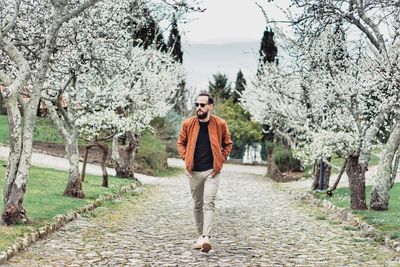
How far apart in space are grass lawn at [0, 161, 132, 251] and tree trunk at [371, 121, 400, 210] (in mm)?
7188

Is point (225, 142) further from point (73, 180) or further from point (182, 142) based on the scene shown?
point (73, 180)

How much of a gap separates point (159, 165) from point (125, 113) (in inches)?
412

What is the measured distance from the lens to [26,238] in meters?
9.66

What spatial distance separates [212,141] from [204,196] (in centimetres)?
84

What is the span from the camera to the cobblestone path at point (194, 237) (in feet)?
29.1

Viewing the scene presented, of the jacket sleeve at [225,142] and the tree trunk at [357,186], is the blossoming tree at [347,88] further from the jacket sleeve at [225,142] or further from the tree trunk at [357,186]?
the jacket sleeve at [225,142]

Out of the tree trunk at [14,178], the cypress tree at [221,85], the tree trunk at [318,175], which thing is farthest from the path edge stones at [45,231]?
the cypress tree at [221,85]

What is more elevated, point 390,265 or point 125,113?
point 125,113

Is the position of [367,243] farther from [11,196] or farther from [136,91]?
[136,91]

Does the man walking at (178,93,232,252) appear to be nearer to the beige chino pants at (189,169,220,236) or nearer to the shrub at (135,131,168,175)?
the beige chino pants at (189,169,220,236)

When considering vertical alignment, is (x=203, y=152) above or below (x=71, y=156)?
above

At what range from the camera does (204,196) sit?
30.2 ft

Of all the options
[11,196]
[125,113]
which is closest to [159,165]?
[125,113]

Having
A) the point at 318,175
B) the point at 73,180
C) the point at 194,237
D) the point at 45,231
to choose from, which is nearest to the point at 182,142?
the point at 194,237
